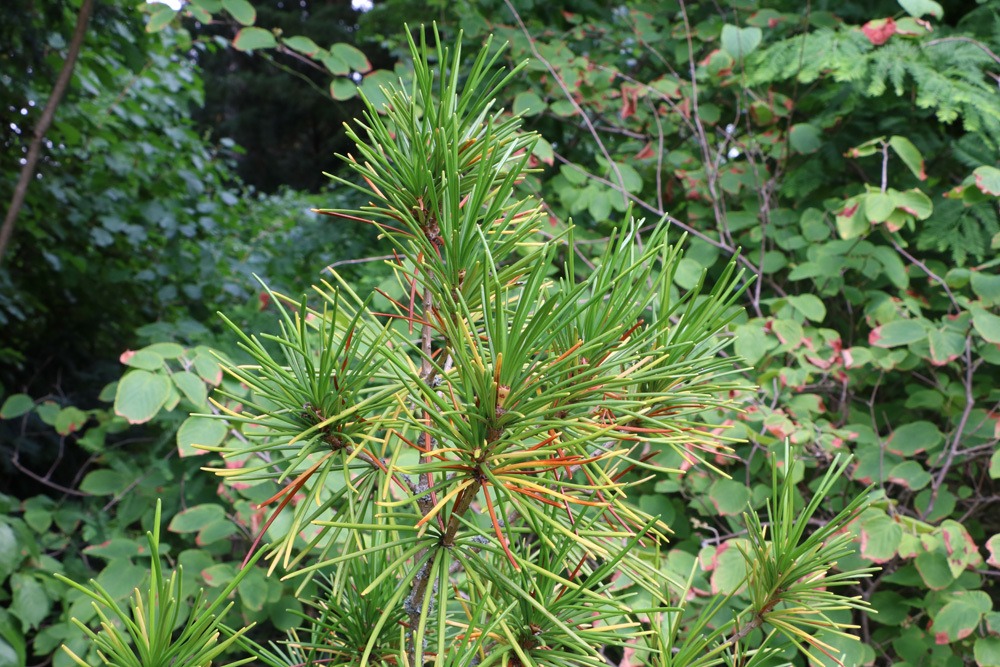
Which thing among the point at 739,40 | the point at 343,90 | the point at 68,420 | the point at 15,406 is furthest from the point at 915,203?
the point at 15,406

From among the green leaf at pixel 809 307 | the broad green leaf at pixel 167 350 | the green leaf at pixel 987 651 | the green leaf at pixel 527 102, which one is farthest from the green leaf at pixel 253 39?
the green leaf at pixel 987 651

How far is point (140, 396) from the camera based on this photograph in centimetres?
116

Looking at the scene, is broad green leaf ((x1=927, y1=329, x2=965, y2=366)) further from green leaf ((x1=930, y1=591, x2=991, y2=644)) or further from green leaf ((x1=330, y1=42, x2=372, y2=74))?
green leaf ((x1=330, y1=42, x2=372, y2=74))

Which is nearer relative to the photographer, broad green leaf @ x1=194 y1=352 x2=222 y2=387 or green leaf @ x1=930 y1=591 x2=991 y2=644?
green leaf @ x1=930 y1=591 x2=991 y2=644

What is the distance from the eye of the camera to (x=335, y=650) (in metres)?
0.55

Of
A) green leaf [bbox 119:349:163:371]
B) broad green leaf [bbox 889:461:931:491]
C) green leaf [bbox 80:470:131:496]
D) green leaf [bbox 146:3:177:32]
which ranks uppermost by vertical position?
green leaf [bbox 146:3:177:32]

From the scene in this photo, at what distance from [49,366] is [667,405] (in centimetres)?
268

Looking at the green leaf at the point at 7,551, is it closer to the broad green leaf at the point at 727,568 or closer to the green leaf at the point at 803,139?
the broad green leaf at the point at 727,568

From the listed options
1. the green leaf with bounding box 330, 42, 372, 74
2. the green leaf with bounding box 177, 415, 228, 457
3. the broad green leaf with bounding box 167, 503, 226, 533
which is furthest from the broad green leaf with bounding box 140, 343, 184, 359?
the green leaf with bounding box 330, 42, 372, 74

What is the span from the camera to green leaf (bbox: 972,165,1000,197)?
1216 millimetres

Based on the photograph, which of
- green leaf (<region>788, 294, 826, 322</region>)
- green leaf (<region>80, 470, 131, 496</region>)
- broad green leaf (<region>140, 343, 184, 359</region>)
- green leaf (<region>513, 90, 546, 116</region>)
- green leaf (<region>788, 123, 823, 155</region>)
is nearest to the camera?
broad green leaf (<region>140, 343, 184, 359</region>)

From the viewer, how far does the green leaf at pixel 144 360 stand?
1.19 m

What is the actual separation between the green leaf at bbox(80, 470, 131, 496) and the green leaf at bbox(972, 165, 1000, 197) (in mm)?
1766

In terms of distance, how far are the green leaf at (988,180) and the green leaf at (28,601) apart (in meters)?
1.86
